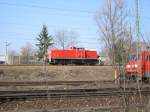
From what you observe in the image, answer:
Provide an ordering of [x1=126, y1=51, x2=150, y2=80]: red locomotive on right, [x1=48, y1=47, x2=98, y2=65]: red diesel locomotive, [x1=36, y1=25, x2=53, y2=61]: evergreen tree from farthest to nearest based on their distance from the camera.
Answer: [x1=36, y1=25, x2=53, y2=61]: evergreen tree → [x1=48, y1=47, x2=98, y2=65]: red diesel locomotive → [x1=126, y1=51, x2=150, y2=80]: red locomotive on right

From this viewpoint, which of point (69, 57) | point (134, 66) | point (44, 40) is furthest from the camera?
point (44, 40)

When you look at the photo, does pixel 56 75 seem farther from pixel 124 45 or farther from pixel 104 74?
pixel 124 45

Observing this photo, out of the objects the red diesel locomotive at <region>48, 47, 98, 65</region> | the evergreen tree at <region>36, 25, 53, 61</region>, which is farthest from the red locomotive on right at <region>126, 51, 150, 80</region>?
the evergreen tree at <region>36, 25, 53, 61</region>

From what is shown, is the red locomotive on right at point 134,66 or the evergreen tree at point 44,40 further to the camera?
the evergreen tree at point 44,40

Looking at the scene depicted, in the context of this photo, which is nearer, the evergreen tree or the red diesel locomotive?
the red diesel locomotive

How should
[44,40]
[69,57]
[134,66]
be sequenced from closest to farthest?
[134,66]
[69,57]
[44,40]

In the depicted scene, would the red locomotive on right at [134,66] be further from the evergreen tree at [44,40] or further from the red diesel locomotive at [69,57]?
the evergreen tree at [44,40]

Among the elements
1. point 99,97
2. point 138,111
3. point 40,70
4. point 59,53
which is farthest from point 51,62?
point 138,111

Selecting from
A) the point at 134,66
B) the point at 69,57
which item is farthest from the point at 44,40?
the point at 134,66

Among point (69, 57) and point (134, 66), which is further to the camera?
point (69, 57)

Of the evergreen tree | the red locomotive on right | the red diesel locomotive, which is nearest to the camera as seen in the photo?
the red locomotive on right

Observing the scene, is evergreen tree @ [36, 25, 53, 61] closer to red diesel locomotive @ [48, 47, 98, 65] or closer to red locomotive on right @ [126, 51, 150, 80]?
red diesel locomotive @ [48, 47, 98, 65]

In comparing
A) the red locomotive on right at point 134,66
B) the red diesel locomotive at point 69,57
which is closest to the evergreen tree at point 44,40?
the red diesel locomotive at point 69,57

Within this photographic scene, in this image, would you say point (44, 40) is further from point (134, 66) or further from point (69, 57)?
point (134, 66)
